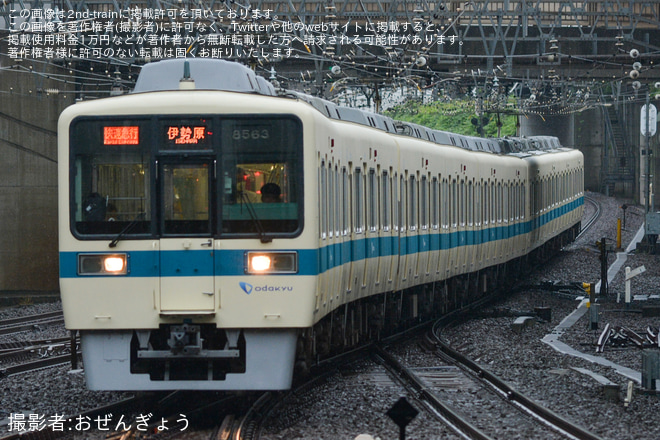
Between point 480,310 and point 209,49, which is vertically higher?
point 209,49

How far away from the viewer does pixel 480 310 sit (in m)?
22.2

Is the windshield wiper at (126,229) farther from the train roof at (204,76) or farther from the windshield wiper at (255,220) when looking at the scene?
the train roof at (204,76)

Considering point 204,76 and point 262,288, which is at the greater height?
point 204,76

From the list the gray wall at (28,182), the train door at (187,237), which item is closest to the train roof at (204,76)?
the train door at (187,237)

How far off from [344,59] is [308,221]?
2080 cm

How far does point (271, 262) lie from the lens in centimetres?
1000

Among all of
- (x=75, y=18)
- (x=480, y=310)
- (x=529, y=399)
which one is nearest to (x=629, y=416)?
(x=529, y=399)

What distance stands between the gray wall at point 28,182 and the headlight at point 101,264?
1783 centimetres

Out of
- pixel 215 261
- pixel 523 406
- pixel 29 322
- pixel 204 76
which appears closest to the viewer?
pixel 215 261

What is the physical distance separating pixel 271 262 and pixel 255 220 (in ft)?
1.12

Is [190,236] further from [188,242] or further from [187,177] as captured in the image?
[187,177]

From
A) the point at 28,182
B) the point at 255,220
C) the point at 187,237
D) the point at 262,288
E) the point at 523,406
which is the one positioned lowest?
the point at 523,406

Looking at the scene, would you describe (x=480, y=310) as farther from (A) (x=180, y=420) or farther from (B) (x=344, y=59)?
(A) (x=180, y=420)

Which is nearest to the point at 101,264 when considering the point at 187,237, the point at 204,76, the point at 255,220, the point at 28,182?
the point at 187,237
